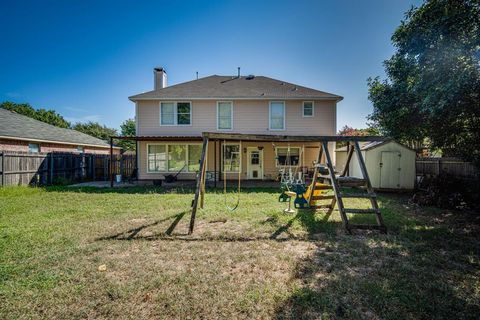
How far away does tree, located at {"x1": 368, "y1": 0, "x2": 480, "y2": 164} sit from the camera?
17.9 feet

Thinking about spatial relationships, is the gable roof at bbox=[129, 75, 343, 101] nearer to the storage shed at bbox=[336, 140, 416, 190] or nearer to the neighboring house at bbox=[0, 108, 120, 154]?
the storage shed at bbox=[336, 140, 416, 190]

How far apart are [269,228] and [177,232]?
2.17 meters

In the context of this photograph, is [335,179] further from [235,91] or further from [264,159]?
[235,91]

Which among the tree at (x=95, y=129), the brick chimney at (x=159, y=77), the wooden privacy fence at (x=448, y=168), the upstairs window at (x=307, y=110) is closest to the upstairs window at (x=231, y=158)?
the upstairs window at (x=307, y=110)

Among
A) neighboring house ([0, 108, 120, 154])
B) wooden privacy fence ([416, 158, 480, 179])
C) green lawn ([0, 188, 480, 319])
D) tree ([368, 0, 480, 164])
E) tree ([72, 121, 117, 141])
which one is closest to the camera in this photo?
green lawn ([0, 188, 480, 319])

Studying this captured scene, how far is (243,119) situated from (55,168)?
40.5 ft

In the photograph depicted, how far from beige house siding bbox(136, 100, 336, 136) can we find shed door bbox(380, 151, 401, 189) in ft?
13.2

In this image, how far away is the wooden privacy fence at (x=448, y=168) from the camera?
8471 millimetres

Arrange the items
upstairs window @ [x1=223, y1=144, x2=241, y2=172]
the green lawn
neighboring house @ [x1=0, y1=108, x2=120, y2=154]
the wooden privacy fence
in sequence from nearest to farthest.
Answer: the green lawn
the wooden privacy fence
neighboring house @ [x1=0, y1=108, x2=120, y2=154]
upstairs window @ [x1=223, y1=144, x2=241, y2=172]

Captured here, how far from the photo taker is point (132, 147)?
126 feet

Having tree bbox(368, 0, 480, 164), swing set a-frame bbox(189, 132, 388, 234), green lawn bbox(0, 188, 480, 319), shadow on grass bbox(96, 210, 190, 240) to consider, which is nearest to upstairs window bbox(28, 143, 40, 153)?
green lawn bbox(0, 188, 480, 319)

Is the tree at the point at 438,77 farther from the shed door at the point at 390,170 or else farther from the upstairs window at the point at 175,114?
the upstairs window at the point at 175,114

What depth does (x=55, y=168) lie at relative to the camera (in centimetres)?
1353

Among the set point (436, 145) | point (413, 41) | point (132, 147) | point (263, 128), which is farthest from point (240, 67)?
point (132, 147)
